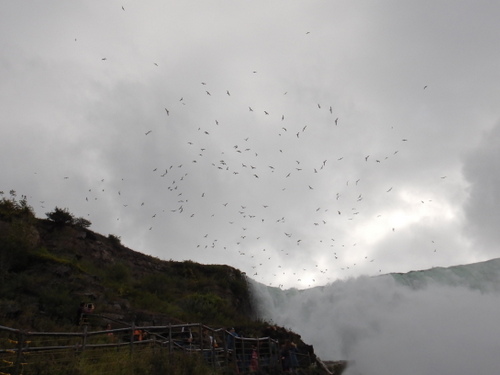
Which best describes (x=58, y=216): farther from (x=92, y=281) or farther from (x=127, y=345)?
(x=127, y=345)

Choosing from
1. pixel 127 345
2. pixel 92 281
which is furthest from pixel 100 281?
pixel 127 345

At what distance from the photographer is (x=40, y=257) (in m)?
26.9

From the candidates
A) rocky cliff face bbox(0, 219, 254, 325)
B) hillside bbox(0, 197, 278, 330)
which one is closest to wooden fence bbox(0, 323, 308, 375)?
hillside bbox(0, 197, 278, 330)

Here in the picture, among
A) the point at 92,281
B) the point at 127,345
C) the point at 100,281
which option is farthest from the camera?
the point at 100,281

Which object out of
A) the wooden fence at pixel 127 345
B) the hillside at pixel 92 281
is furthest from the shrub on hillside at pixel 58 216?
the wooden fence at pixel 127 345

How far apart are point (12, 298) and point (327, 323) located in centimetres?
2473

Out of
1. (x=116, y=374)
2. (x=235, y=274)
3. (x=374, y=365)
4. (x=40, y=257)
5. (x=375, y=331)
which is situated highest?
(x=235, y=274)

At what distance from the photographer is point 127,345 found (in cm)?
1462

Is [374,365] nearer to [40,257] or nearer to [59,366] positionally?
[40,257]

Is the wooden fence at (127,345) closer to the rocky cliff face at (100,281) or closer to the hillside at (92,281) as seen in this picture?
the hillside at (92,281)

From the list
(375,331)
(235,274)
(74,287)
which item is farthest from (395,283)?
(74,287)

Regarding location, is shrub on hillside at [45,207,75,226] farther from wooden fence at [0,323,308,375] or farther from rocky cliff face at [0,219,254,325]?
wooden fence at [0,323,308,375]

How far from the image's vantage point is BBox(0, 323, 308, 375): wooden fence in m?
10.4

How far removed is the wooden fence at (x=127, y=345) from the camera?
1037 cm
